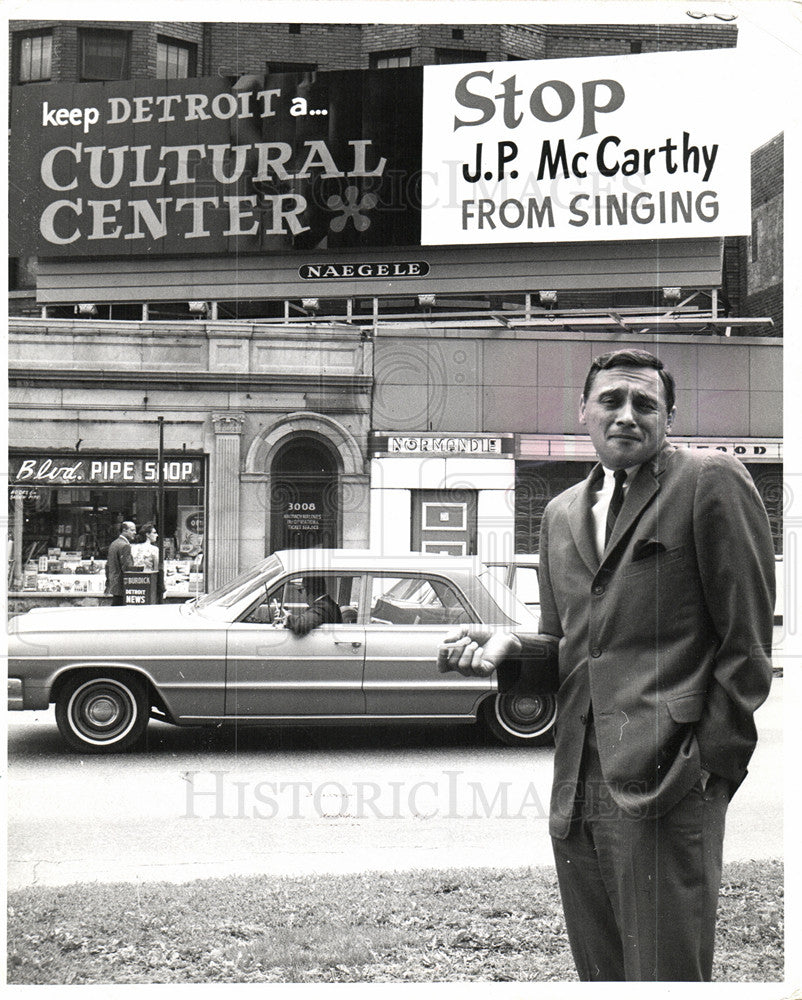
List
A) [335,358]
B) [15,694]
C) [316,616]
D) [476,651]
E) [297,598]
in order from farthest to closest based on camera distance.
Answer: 1. [15,694]
2. [316,616]
3. [297,598]
4. [335,358]
5. [476,651]

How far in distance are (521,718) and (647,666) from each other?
8.75 feet

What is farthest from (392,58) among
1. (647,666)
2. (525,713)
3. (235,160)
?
(525,713)

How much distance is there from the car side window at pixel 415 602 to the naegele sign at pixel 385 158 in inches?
54.5

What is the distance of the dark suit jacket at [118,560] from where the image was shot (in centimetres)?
377

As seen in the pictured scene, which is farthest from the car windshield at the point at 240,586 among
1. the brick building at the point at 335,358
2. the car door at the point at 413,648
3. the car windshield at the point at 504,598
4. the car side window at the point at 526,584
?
the car side window at the point at 526,584

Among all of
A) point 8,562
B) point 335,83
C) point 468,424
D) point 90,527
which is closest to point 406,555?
point 468,424

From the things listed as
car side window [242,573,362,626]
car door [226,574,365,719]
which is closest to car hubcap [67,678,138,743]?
car door [226,574,365,719]

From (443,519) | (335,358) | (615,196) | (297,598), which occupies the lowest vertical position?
(297,598)

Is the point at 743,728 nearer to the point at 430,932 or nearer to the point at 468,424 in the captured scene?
the point at 430,932

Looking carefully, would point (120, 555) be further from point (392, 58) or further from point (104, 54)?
point (392, 58)

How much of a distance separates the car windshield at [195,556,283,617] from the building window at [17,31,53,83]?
1767 millimetres

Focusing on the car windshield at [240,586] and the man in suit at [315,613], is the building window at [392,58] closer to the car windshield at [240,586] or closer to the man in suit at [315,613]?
the car windshield at [240,586]

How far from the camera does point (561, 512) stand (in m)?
2.74

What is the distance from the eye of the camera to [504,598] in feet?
13.1
